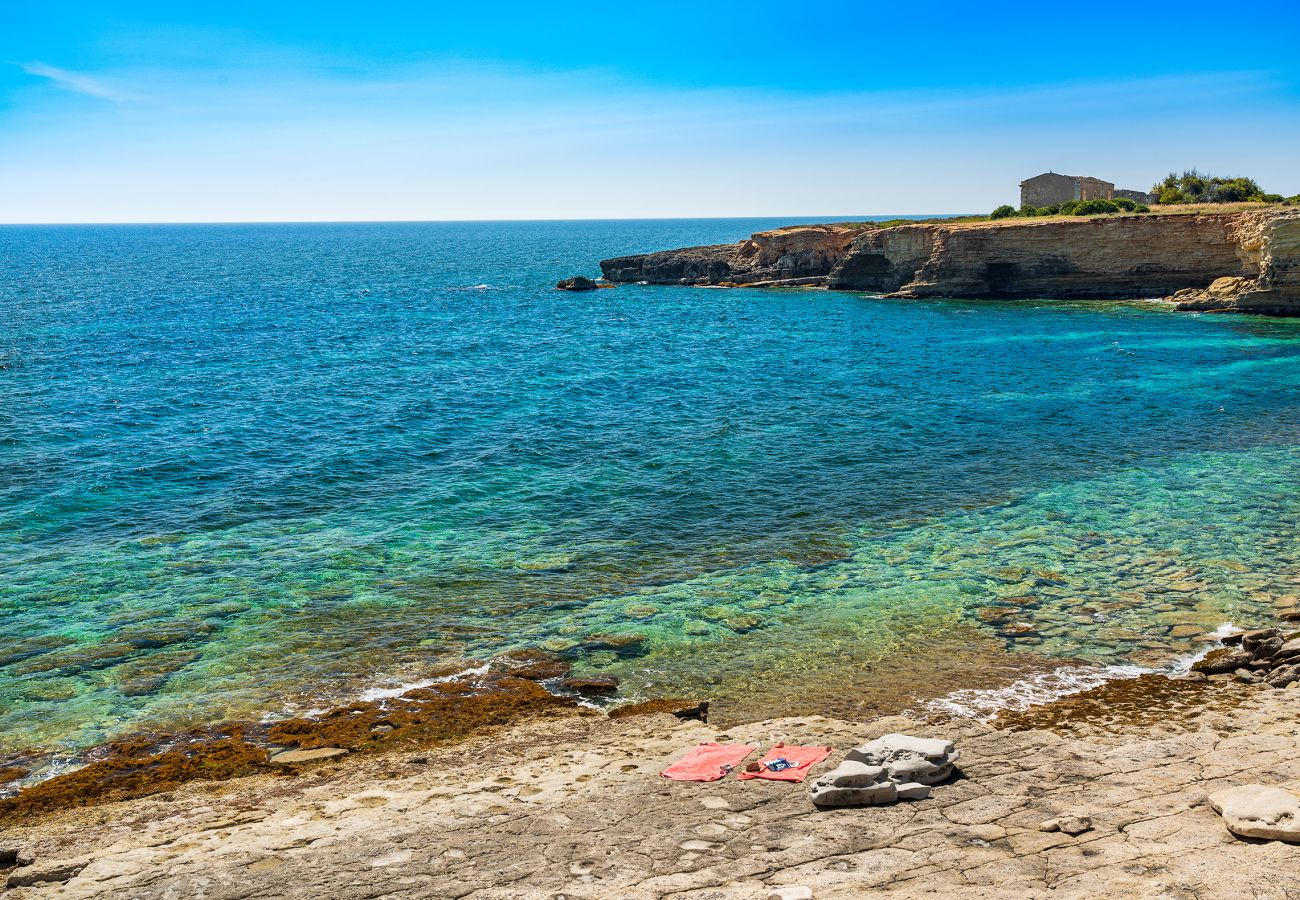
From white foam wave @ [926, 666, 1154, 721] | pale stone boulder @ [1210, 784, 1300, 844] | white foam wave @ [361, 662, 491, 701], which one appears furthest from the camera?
white foam wave @ [361, 662, 491, 701]

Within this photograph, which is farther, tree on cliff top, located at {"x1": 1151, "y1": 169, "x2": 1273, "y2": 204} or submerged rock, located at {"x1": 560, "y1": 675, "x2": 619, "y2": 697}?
tree on cliff top, located at {"x1": 1151, "y1": 169, "x2": 1273, "y2": 204}

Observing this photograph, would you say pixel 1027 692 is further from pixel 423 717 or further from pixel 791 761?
pixel 423 717

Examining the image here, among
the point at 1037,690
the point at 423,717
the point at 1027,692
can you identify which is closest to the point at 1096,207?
the point at 1037,690

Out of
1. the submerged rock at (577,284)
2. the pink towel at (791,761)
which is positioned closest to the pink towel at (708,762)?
the pink towel at (791,761)

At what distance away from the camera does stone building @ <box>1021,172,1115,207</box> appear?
4058 inches

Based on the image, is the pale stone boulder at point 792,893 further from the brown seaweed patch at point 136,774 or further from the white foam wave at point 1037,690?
the brown seaweed patch at point 136,774

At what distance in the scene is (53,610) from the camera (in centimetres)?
2295

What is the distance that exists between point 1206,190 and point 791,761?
112992 mm

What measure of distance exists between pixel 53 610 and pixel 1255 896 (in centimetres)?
2495

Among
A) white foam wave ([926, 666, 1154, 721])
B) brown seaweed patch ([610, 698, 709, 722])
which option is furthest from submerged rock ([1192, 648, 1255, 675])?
brown seaweed patch ([610, 698, 709, 722])

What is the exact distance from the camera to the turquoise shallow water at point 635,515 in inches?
802

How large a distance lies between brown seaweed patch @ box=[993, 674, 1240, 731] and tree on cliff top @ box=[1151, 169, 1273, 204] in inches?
3515

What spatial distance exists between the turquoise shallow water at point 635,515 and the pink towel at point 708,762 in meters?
2.39

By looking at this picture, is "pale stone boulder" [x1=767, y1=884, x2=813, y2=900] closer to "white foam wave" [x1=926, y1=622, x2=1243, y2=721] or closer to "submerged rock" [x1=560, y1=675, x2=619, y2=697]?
"white foam wave" [x1=926, y1=622, x2=1243, y2=721]
